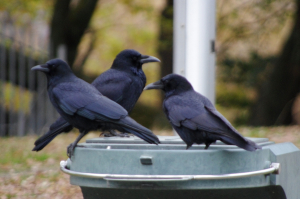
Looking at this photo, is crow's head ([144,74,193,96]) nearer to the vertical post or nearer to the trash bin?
the trash bin

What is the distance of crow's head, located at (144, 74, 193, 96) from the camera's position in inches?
141

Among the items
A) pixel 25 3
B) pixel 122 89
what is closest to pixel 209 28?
pixel 122 89

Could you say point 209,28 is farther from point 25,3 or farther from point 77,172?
point 25,3

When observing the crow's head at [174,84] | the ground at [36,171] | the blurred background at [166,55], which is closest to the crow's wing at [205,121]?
the crow's head at [174,84]

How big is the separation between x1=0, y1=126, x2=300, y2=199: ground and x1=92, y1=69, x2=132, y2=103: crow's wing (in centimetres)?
138

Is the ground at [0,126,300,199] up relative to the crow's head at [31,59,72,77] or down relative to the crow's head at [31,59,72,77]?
down

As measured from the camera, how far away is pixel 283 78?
40.5 ft

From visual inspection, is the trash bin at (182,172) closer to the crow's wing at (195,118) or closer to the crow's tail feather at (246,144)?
the crow's tail feather at (246,144)

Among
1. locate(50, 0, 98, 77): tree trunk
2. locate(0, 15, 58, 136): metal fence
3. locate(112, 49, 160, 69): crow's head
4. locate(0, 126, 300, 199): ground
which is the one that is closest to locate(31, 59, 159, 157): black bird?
locate(112, 49, 160, 69): crow's head

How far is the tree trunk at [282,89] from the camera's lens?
12312 millimetres

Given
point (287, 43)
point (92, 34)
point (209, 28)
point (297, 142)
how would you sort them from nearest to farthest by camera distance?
point (209, 28)
point (297, 142)
point (287, 43)
point (92, 34)

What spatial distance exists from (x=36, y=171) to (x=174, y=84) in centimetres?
320

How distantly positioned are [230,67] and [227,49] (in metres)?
0.62

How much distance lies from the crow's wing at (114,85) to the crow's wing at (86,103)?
1.72 ft
